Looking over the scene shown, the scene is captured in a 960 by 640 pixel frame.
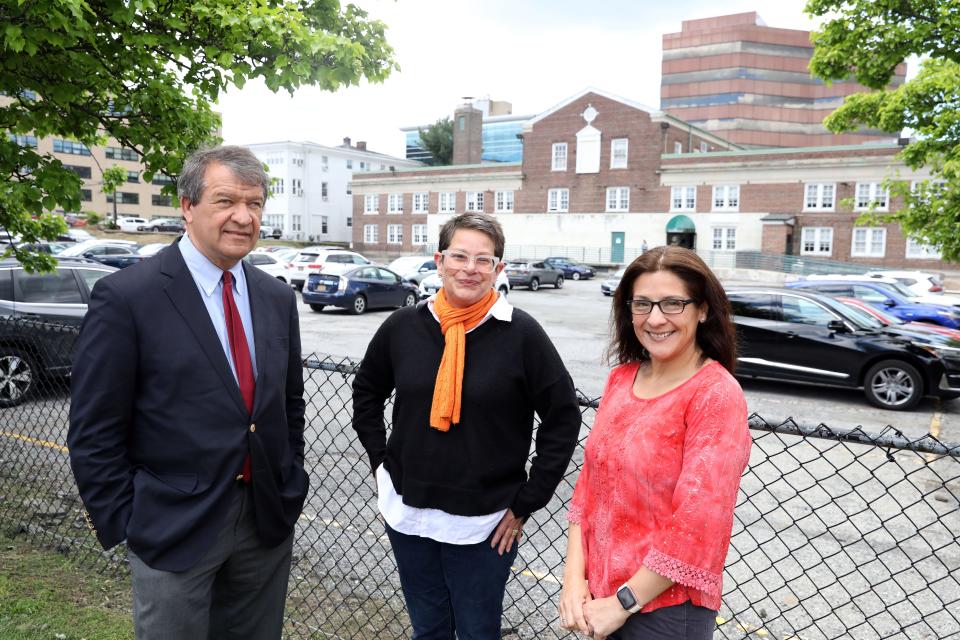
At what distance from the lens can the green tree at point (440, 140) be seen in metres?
79.0

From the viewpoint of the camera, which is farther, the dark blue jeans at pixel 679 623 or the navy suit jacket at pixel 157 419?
the navy suit jacket at pixel 157 419

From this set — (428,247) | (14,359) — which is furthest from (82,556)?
(428,247)

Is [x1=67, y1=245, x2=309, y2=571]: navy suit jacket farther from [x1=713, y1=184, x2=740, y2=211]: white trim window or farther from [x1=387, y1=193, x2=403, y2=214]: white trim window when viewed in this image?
[x1=387, y1=193, x2=403, y2=214]: white trim window

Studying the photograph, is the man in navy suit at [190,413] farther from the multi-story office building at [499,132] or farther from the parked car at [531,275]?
the multi-story office building at [499,132]

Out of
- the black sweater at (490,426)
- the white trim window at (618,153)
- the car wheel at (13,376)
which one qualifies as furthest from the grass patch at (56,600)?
the white trim window at (618,153)

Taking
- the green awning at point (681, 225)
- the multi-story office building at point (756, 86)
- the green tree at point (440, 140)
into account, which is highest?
the multi-story office building at point (756, 86)

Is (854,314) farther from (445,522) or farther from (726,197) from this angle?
(726,197)

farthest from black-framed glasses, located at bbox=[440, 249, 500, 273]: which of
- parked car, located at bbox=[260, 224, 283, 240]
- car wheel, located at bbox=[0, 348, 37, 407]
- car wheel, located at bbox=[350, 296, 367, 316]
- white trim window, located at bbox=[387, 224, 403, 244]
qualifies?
parked car, located at bbox=[260, 224, 283, 240]

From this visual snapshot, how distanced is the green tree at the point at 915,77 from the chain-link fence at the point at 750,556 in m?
7.34

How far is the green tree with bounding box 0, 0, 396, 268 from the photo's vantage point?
430 centimetres

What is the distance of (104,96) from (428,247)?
183 feet

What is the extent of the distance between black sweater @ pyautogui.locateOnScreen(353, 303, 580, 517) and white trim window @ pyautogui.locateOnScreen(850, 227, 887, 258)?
162 ft

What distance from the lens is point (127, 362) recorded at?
224 centimetres

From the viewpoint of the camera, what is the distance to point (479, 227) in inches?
103
